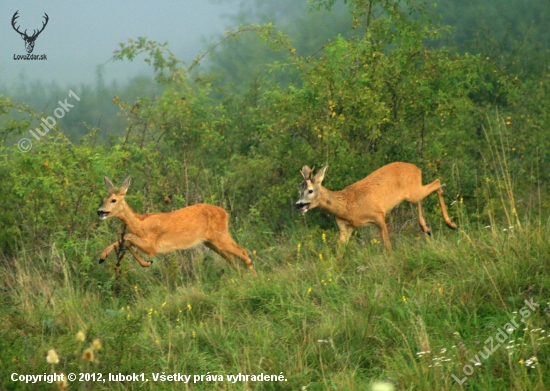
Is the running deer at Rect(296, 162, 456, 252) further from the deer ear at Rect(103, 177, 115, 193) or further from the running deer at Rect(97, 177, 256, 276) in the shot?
the deer ear at Rect(103, 177, 115, 193)

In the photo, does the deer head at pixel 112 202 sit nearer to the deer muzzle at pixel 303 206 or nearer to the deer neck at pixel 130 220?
the deer neck at pixel 130 220

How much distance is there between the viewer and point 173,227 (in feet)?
33.2

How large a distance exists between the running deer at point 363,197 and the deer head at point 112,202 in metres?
2.13

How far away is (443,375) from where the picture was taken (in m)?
5.35

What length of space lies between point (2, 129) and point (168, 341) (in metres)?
5.79

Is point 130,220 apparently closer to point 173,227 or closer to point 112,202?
point 112,202

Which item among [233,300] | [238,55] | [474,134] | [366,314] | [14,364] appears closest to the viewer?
[14,364]

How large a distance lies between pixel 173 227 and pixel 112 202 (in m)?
0.79

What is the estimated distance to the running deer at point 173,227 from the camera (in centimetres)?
999

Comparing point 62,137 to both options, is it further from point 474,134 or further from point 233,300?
point 474,134

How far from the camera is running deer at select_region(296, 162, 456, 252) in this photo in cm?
1015

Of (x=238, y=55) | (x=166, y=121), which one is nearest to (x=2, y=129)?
(x=166, y=121)

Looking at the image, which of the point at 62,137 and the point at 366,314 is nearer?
the point at 366,314

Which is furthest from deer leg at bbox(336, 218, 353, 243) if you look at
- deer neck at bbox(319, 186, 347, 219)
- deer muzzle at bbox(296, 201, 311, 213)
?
deer muzzle at bbox(296, 201, 311, 213)
